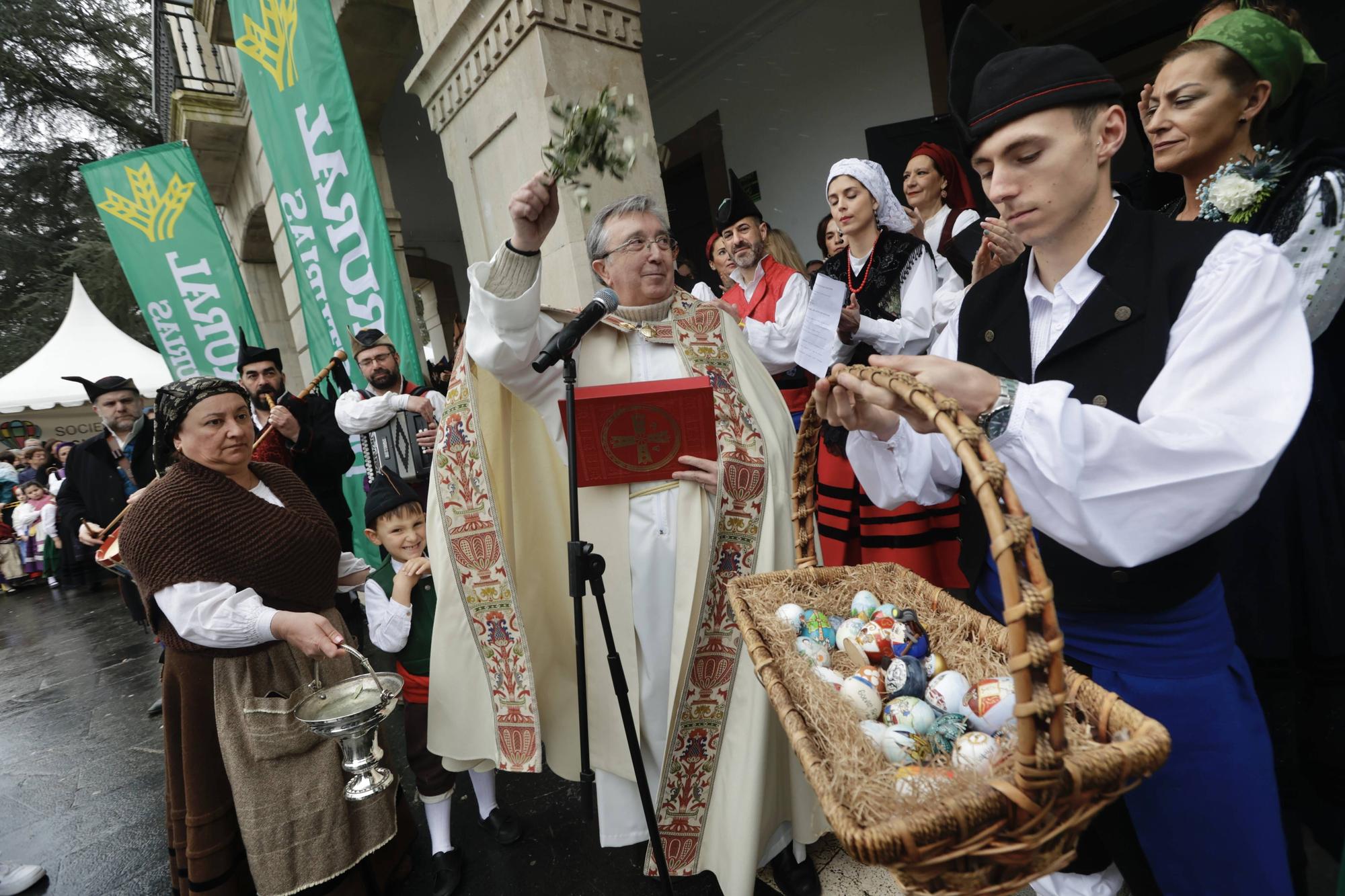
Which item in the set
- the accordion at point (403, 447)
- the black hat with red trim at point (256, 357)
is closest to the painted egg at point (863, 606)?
the accordion at point (403, 447)

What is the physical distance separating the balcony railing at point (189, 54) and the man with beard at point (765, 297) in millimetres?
9154

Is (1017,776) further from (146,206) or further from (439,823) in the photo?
(146,206)

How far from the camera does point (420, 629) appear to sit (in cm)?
264

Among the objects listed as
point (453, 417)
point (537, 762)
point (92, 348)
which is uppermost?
point (92, 348)

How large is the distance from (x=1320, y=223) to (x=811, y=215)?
5620 millimetres

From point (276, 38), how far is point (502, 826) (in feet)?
17.8

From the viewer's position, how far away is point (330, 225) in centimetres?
478

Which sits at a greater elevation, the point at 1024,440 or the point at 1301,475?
the point at 1024,440

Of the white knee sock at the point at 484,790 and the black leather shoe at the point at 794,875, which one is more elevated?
the white knee sock at the point at 484,790

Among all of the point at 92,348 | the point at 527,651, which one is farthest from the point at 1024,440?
the point at 92,348

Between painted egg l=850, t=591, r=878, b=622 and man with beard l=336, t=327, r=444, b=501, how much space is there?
3319mm

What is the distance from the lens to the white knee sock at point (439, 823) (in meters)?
2.51

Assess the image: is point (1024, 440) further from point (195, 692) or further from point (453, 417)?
point (195, 692)

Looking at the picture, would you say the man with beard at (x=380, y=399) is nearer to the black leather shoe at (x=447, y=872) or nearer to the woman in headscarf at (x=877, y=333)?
the black leather shoe at (x=447, y=872)
